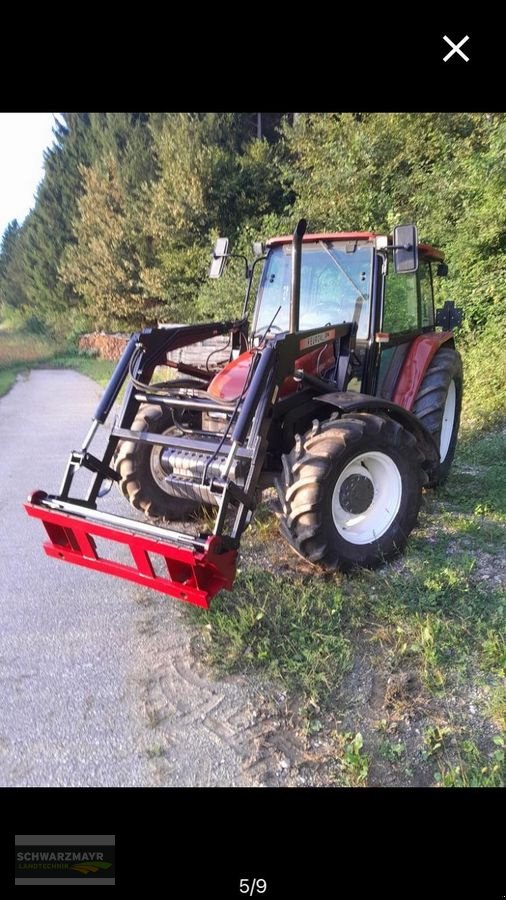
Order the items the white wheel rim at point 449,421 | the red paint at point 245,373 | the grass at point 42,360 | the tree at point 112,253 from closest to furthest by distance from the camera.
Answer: the red paint at point 245,373 < the white wheel rim at point 449,421 < the grass at point 42,360 < the tree at point 112,253

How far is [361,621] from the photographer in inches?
111

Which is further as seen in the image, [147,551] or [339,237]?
[339,237]

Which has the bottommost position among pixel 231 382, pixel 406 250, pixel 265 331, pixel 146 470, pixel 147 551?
pixel 147 551

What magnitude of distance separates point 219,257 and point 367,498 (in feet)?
6.96

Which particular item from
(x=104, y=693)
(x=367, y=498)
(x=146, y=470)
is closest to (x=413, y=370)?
(x=367, y=498)

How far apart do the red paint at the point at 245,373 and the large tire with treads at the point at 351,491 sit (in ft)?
1.38

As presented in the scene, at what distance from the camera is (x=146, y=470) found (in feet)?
12.5

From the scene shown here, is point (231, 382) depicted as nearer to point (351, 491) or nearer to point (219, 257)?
point (351, 491)
